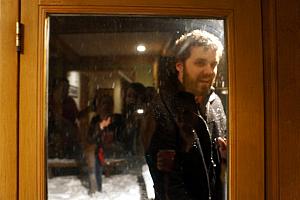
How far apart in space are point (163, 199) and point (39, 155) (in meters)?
0.43

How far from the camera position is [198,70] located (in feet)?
3.78

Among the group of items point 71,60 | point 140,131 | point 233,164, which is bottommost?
point 233,164

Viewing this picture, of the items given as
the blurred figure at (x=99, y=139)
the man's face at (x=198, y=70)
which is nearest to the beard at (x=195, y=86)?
the man's face at (x=198, y=70)

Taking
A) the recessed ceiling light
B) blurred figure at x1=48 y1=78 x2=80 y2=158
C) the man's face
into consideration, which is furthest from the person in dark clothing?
blurred figure at x1=48 y1=78 x2=80 y2=158

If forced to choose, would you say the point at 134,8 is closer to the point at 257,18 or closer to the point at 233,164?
the point at 257,18

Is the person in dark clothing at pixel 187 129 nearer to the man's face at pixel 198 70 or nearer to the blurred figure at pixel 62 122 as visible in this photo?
the man's face at pixel 198 70

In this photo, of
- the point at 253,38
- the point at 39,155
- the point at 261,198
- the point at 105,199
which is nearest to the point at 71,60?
the point at 39,155

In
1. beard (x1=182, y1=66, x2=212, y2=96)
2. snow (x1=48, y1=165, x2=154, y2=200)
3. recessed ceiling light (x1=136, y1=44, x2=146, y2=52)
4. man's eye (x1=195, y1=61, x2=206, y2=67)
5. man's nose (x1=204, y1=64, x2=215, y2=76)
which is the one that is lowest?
snow (x1=48, y1=165, x2=154, y2=200)

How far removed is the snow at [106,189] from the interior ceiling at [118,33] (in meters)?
0.40

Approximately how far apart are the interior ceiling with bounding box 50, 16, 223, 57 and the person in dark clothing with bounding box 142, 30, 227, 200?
6 centimetres

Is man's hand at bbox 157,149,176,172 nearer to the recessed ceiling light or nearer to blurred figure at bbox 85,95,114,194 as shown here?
blurred figure at bbox 85,95,114,194

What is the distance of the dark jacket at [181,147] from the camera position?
3.71 feet

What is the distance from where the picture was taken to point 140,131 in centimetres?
112

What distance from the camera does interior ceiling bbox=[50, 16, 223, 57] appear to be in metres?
1.10
